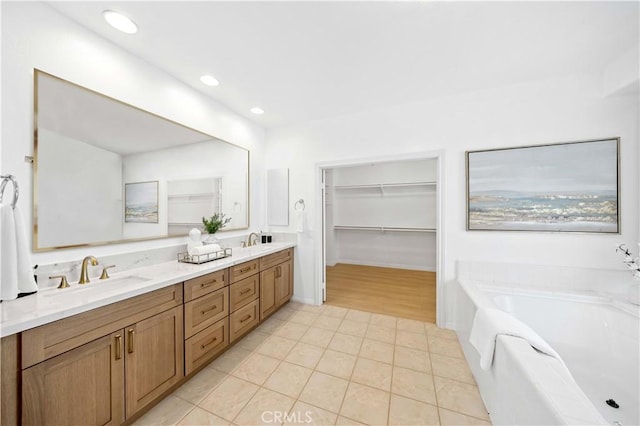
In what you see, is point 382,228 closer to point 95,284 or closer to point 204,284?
point 204,284

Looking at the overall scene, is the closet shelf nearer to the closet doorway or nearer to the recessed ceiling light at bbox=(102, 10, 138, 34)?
the closet doorway

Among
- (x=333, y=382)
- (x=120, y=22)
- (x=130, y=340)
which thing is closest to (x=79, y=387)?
(x=130, y=340)

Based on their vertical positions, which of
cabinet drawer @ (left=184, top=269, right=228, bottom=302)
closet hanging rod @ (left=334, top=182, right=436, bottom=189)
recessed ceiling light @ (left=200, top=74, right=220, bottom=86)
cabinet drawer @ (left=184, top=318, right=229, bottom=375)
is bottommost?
cabinet drawer @ (left=184, top=318, right=229, bottom=375)

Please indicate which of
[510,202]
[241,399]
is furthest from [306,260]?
[510,202]

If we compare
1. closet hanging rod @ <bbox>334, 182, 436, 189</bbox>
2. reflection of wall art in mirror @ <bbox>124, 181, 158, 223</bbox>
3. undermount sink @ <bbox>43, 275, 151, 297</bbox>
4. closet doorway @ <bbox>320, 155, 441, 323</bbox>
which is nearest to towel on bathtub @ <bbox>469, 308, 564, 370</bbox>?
closet doorway @ <bbox>320, 155, 441, 323</bbox>

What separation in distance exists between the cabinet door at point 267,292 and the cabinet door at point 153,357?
94cm

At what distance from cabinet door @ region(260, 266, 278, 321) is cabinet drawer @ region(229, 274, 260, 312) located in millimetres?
87

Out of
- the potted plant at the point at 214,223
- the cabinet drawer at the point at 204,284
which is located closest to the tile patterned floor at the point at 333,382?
the cabinet drawer at the point at 204,284

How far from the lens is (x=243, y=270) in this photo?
7.24ft

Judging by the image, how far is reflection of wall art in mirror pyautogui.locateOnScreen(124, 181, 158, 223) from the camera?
179 cm

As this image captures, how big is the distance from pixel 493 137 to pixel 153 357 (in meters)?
3.41

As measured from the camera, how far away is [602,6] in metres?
1.39

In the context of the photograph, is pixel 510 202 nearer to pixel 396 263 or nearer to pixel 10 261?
pixel 396 263

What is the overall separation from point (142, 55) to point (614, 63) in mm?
3848
